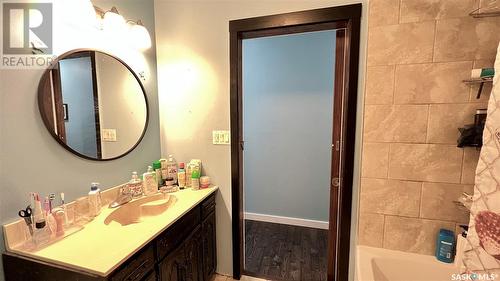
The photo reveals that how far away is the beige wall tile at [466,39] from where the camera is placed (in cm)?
106

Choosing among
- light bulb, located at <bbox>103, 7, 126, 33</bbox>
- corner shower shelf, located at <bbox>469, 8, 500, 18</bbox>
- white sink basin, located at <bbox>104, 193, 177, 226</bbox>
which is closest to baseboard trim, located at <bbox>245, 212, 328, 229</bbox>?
white sink basin, located at <bbox>104, 193, 177, 226</bbox>

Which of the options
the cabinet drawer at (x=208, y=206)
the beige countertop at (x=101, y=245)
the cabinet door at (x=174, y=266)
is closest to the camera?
the beige countertop at (x=101, y=245)

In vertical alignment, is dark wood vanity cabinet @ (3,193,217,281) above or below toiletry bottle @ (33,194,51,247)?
below

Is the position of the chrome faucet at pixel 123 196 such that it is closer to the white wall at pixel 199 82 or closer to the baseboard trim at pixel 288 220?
the white wall at pixel 199 82

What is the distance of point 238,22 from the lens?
159 centimetres

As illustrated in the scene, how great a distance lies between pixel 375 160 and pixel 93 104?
176 centimetres

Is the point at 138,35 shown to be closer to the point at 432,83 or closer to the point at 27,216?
the point at 27,216

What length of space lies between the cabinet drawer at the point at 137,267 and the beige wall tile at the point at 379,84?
1433 millimetres

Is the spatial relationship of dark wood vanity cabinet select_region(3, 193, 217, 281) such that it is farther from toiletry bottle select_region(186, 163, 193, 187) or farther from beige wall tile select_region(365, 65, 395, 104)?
beige wall tile select_region(365, 65, 395, 104)

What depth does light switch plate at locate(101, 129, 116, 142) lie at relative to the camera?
57.3 inches

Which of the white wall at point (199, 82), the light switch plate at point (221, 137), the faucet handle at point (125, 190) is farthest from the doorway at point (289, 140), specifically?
the faucet handle at point (125, 190)

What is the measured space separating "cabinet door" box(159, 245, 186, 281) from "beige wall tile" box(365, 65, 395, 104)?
1435mm

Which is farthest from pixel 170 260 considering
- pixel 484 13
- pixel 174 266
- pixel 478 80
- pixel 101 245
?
pixel 484 13

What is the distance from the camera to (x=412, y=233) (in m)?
1.26
